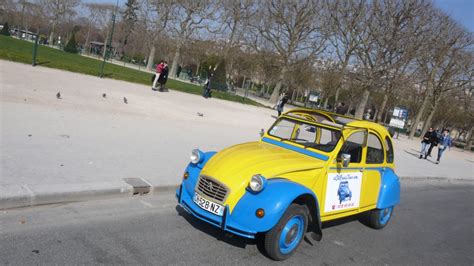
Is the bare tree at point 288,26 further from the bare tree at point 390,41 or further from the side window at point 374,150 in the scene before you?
the side window at point 374,150

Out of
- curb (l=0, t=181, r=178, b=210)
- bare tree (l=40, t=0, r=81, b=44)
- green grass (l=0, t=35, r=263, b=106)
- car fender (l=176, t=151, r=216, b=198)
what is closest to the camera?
curb (l=0, t=181, r=178, b=210)

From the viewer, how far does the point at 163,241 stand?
5.25 m

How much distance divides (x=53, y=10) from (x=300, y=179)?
7678 centimetres

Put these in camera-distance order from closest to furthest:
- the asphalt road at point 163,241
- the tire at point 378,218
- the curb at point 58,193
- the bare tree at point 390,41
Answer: the asphalt road at point 163,241, the curb at point 58,193, the tire at point 378,218, the bare tree at point 390,41

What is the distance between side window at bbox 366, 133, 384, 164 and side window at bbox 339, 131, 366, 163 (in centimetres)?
25

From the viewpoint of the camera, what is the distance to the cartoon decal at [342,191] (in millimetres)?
6004

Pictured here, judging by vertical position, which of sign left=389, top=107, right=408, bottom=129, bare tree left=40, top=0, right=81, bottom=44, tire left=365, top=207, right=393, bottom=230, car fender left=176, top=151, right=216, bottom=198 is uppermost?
bare tree left=40, top=0, right=81, bottom=44

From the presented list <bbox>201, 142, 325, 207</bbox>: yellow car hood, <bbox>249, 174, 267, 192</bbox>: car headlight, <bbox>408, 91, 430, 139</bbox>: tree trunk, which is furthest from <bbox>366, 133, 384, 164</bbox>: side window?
<bbox>408, 91, 430, 139</bbox>: tree trunk

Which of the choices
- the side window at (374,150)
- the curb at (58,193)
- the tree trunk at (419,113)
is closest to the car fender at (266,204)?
the side window at (374,150)

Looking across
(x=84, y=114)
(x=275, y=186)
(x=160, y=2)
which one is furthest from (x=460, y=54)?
(x=275, y=186)

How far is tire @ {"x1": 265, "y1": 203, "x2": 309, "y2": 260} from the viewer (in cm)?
514

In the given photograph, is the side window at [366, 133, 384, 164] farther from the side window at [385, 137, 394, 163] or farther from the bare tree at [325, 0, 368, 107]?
the bare tree at [325, 0, 368, 107]

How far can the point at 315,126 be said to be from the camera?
6.84 m

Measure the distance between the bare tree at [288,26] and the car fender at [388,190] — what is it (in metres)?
31.7
